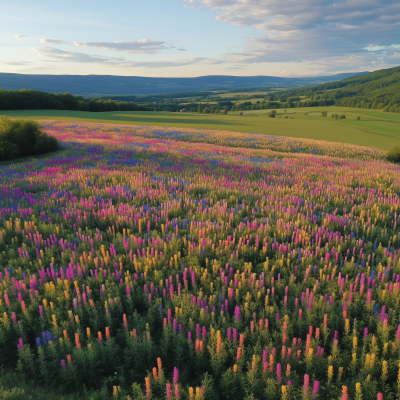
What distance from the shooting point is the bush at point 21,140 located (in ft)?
48.4

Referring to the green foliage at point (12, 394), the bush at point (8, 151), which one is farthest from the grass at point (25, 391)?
the bush at point (8, 151)

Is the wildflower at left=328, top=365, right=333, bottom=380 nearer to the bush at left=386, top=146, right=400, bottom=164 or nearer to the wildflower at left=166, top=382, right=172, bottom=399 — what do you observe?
the wildflower at left=166, top=382, right=172, bottom=399

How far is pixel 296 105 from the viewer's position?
15325 centimetres

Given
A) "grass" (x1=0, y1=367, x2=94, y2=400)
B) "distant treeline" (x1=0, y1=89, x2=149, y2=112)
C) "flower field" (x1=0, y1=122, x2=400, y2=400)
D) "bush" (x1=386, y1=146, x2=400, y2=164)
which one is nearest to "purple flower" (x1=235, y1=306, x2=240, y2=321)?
"flower field" (x1=0, y1=122, x2=400, y2=400)

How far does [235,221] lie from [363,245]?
2072 millimetres

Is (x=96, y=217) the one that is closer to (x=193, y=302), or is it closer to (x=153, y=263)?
(x=153, y=263)

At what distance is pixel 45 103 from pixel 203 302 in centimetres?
10785

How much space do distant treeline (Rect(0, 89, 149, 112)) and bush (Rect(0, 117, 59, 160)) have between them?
8329 cm

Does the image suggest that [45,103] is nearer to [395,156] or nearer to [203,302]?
[395,156]

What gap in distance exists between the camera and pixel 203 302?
303 cm

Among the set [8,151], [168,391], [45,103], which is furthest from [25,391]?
[45,103]

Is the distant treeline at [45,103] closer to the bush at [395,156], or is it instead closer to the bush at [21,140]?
the bush at [21,140]

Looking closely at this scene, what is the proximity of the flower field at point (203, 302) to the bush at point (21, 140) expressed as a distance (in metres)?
11.3

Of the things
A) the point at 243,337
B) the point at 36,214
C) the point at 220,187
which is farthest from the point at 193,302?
the point at 220,187
